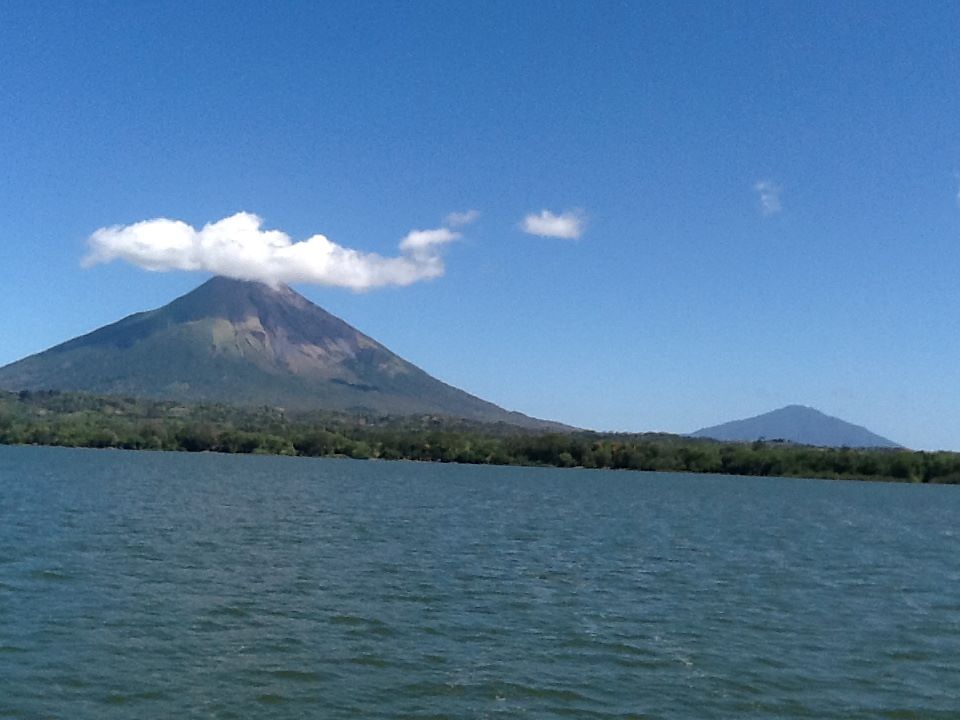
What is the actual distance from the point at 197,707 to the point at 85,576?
55.0ft

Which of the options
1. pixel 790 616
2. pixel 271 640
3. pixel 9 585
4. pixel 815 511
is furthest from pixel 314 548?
pixel 815 511

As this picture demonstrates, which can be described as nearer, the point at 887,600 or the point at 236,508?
the point at 887,600

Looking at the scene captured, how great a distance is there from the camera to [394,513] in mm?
68188

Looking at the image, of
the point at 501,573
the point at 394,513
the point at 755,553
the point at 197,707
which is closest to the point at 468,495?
the point at 394,513

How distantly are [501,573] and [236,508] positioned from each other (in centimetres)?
3420

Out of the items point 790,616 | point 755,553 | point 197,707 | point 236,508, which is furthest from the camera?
point 236,508

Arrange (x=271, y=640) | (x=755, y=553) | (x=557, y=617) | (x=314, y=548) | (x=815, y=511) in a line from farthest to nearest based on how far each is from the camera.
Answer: (x=815, y=511), (x=755, y=553), (x=314, y=548), (x=557, y=617), (x=271, y=640)

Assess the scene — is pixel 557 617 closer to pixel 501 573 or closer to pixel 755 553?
pixel 501 573

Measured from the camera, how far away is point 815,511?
95188 mm

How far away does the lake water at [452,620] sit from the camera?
786 inches

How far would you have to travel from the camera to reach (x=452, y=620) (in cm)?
2784

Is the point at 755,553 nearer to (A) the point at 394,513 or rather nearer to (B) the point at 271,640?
(A) the point at 394,513

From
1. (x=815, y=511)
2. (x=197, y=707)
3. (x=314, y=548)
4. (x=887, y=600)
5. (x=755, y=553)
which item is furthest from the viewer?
(x=815, y=511)

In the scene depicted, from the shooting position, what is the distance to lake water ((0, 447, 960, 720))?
65.5 ft
